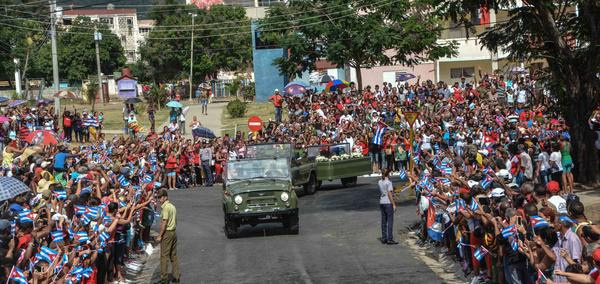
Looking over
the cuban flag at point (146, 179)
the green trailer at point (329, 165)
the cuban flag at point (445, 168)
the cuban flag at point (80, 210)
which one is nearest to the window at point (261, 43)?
the green trailer at point (329, 165)

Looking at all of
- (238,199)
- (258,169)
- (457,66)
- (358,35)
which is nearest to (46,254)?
(238,199)

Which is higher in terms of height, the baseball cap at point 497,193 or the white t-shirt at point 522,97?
the white t-shirt at point 522,97

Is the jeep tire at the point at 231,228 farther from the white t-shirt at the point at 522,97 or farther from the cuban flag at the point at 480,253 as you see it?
the white t-shirt at the point at 522,97

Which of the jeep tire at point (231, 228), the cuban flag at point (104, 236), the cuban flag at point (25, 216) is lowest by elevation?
the jeep tire at point (231, 228)

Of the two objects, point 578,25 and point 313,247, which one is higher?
point 578,25

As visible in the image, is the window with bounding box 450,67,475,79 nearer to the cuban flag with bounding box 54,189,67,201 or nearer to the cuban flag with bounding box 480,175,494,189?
the cuban flag with bounding box 480,175,494,189

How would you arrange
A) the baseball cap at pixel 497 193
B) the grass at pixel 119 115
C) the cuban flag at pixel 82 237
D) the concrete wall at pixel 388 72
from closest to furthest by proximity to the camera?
the cuban flag at pixel 82 237 → the baseball cap at pixel 497 193 → the grass at pixel 119 115 → the concrete wall at pixel 388 72

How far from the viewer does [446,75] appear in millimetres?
63688

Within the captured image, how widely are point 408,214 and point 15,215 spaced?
13.1 meters

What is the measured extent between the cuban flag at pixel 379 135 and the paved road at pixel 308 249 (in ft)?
19.7

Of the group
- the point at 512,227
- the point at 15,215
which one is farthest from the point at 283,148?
the point at 512,227

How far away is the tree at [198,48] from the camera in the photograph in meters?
94.9

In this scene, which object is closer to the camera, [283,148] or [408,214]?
[408,214]

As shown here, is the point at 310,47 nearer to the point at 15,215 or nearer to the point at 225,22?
the point at 15,215
